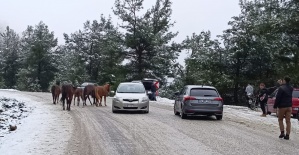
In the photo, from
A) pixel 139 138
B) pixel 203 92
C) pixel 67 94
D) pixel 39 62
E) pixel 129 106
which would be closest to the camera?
pixel 139 138

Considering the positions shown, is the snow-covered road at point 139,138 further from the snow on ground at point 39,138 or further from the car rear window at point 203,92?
the car rear window at point 203,92

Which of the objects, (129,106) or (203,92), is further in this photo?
(129,106)

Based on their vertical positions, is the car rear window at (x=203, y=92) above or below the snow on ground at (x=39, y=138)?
above

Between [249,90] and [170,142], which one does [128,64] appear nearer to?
[249,90]

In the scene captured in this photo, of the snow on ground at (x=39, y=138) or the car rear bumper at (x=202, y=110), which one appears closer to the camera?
the snow on ground at (x=39, y=138)

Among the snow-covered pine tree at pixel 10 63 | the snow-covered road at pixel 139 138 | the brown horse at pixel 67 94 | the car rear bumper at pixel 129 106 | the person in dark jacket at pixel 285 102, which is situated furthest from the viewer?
the snow-covered pine tree at pixel 10 63

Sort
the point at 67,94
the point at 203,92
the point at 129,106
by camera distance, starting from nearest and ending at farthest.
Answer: the point at 203,92
the point at 129,106
the point at 67,94

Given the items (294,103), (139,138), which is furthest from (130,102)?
(294,103)

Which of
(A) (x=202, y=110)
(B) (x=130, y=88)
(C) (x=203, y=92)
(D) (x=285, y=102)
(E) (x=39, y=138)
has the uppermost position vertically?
(B) (x=130, y=88)

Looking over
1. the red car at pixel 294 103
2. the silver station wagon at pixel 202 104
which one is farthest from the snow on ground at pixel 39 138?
the red car at pixel 294 103

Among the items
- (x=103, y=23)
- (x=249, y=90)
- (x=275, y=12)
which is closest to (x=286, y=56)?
(x=275, y=12)

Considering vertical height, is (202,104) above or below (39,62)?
below

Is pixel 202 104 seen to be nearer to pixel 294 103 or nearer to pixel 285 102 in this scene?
pixel 285 102

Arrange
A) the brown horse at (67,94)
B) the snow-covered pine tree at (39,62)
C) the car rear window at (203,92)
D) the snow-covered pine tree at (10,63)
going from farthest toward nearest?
the snow-covered pine tree at (10,63) < the snow-covered pine tree at (39,62) < the brown horse at (67,94) < the car rear window at (203,92)
